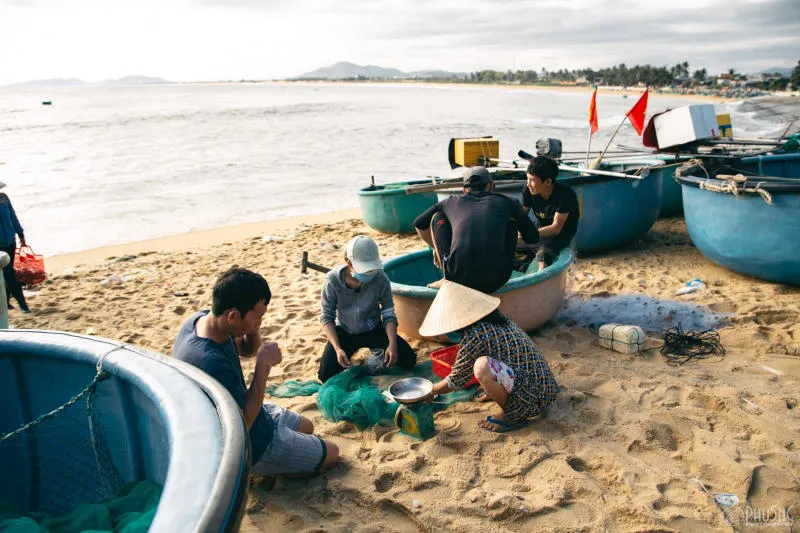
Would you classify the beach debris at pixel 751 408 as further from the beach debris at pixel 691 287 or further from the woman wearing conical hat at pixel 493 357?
the beach debris at pixel 691 287

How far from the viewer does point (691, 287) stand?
5.88m

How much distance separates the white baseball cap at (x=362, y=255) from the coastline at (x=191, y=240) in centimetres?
603

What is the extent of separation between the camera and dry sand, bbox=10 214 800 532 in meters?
2.81

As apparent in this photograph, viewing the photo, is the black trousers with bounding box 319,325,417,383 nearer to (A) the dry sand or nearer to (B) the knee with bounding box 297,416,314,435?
(A) the dry sand

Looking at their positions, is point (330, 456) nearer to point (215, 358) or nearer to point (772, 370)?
point (215, 358)

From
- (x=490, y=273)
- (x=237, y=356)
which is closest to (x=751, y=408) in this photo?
(x=490, y=273)

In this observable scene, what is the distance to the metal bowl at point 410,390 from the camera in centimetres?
342

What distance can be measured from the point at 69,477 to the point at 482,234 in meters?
2.82

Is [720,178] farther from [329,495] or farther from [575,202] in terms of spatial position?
[329,495]

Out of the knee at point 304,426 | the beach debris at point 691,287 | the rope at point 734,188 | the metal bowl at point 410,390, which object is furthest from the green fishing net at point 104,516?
the rope at point 734,188

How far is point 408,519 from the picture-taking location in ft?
9.34

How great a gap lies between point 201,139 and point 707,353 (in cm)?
2717

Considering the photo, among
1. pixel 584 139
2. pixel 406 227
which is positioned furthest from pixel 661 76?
pixel 406 227

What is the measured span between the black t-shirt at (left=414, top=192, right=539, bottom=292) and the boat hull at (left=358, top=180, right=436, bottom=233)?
4.37 metres
